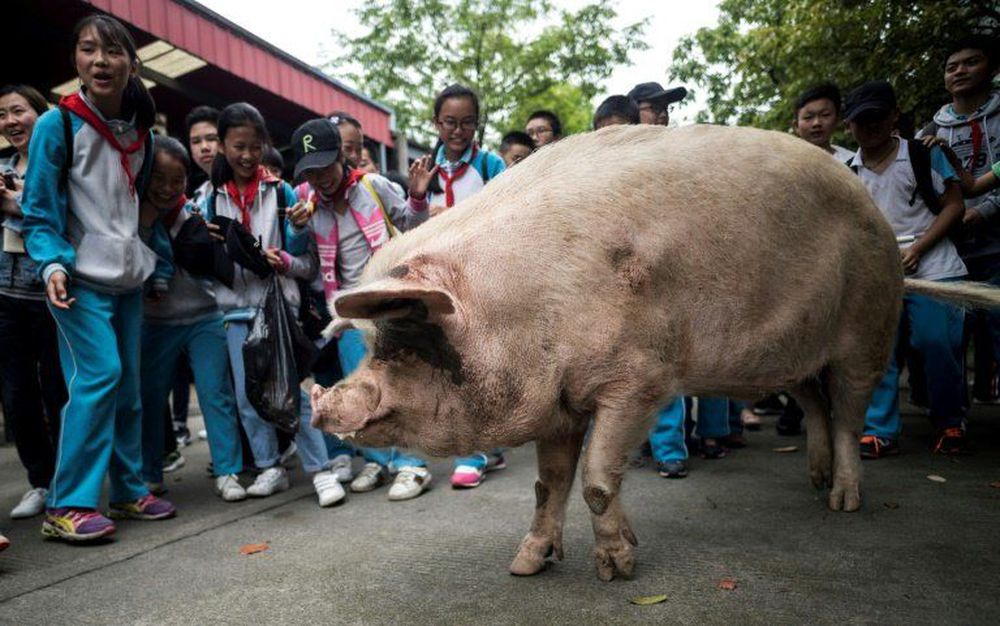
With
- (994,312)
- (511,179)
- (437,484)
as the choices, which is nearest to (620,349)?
(511,179)

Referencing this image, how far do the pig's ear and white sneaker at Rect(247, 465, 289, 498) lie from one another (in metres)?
2.45

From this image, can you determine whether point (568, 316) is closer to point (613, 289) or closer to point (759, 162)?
point (613, 289)

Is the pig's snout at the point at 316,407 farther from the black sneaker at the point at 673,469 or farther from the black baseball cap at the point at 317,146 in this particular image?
the black sneaker at the point at 673,469

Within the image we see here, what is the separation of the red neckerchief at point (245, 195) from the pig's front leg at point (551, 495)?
8.38ft

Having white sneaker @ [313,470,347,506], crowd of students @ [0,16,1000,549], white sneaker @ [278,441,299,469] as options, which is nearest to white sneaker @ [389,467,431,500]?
crowd of students @ [0,16,1000,549]

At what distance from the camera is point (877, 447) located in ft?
14.5

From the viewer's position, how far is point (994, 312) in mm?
4441

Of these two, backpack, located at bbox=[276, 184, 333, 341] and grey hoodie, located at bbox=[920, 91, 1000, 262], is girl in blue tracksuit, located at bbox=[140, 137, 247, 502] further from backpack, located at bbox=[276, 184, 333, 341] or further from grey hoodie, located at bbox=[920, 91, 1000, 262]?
grey hoodie, located at bbox=[920, 91, 1000, 262]

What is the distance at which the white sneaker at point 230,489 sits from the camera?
420cm

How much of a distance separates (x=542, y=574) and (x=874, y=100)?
11.8 ft

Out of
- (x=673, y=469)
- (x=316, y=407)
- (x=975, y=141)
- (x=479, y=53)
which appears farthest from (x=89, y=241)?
(x=479, y=53)

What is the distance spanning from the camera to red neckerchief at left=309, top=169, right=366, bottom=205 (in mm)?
4266

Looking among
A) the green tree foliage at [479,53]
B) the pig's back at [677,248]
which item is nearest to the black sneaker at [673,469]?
the pig's back at [677,248]

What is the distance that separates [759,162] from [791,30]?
8391mm
